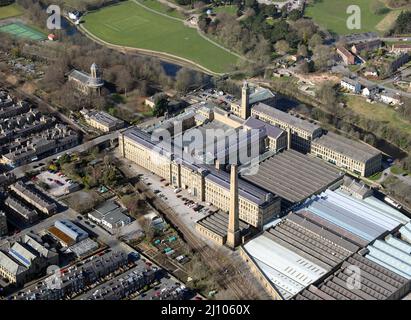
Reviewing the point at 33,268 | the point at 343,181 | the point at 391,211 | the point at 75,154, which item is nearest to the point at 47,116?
the point at 75,154

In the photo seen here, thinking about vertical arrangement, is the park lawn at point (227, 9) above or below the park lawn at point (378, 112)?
above

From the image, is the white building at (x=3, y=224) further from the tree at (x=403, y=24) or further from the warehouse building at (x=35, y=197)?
the tree at (x=403, y=24)

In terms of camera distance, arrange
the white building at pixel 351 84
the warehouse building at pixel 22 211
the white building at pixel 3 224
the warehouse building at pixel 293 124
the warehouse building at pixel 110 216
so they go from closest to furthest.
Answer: the white building at pixel 3 224 < the warehouse building at pixel 110 216 < the warehouse building at pixel 22 211 < the warehouse building at pixel 293 124 < the white building at pixel 351 84

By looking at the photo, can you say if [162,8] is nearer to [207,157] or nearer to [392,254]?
[207,157]

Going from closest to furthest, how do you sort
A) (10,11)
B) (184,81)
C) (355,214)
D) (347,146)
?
(355,214) < (347,146) < (184,81) < (10,11)

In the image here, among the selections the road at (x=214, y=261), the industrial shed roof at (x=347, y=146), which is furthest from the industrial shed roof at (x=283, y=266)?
the industrial shed roof at (x=347, y=146)

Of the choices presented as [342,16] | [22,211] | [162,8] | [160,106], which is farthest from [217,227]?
[162,8]
